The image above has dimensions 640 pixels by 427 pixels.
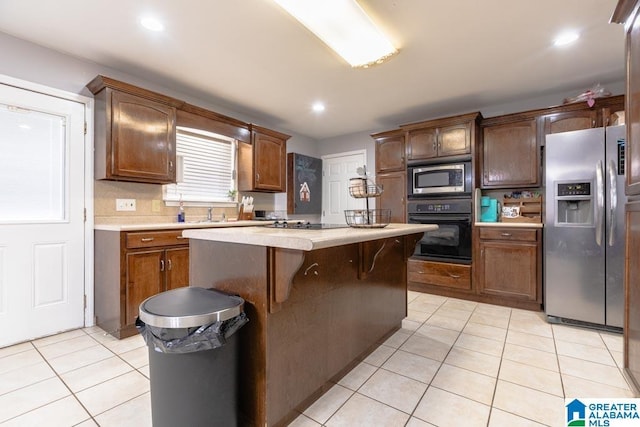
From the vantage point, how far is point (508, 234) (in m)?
3.33

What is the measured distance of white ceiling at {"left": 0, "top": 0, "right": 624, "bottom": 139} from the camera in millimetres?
2072

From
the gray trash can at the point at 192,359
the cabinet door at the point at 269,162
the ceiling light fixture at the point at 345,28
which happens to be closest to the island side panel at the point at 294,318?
the gray trash can at the point at 192,359

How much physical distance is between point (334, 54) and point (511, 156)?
243 centimetres

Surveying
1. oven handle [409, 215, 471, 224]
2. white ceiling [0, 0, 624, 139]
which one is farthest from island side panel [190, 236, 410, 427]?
oven handle [409, 215, 471, 224]

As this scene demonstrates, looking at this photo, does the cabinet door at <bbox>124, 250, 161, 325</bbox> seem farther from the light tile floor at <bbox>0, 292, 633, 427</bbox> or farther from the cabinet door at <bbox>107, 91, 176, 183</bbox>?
the cabinet door at <bbox>107, 91, 176, 183</bbox>

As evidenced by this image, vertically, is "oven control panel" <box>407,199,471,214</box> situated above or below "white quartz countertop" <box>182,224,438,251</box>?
above

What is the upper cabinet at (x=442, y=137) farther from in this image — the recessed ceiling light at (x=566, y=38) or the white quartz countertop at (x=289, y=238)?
the white quartz countertop at (x=289, y=238)

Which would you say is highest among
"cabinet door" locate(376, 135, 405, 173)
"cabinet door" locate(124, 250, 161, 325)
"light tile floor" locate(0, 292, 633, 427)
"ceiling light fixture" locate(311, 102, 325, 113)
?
"ceiling light fixture" locate(311, 102, 325, 113)

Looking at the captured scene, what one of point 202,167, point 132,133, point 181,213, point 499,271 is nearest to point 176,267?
Answer: point 181,213

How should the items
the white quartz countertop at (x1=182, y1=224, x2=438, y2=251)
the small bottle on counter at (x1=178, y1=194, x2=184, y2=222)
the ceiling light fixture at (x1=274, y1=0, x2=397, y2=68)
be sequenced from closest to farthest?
the white quartz countertop at (x1=182, y1=224, x2=438, y2=251)
the ceiling light fixture at (x1=274, y1=0, x2=397, y2=68)
the small bottle on counter at (x1=178, y1=194, x2=184, y2=222)

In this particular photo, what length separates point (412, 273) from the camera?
3959 mm

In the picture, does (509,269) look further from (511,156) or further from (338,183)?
(338,183)

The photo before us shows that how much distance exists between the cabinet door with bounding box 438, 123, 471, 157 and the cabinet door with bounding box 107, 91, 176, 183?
3181 millimetres

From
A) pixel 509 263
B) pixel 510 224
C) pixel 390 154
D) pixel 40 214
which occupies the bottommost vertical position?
pixel 509 263
